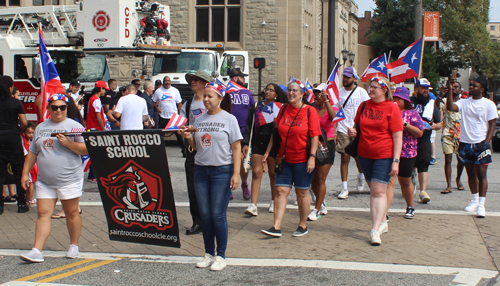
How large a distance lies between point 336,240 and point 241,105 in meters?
2.48

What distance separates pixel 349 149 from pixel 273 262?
5.78 feet

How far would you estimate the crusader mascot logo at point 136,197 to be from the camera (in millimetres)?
5141

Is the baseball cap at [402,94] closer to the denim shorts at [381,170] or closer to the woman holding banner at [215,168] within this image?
the denim shorts at [381,170]

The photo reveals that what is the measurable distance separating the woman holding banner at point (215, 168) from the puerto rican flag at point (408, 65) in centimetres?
528

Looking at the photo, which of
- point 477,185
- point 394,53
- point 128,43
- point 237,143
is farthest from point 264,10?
point 394,53

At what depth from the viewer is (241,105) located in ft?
25.1

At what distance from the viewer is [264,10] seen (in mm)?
25516

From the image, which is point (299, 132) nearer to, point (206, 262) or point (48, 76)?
point (206, 262)

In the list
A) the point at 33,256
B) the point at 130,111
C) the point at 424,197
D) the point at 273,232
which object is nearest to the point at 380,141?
the point at 273,232

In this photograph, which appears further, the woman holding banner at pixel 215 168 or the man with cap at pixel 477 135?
the man with cap at pixel 477 135

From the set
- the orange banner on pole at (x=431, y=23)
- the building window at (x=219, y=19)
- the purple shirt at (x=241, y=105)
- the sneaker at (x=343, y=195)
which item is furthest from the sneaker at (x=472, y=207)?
the building window at (x=219, y=19)

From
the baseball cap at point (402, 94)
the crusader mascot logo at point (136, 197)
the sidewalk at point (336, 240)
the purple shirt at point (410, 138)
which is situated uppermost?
the baseball cap at point (402, 94)

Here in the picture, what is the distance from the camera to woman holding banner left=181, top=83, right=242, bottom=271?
5.03m

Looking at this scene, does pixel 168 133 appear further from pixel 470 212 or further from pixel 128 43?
pixel 128 43
